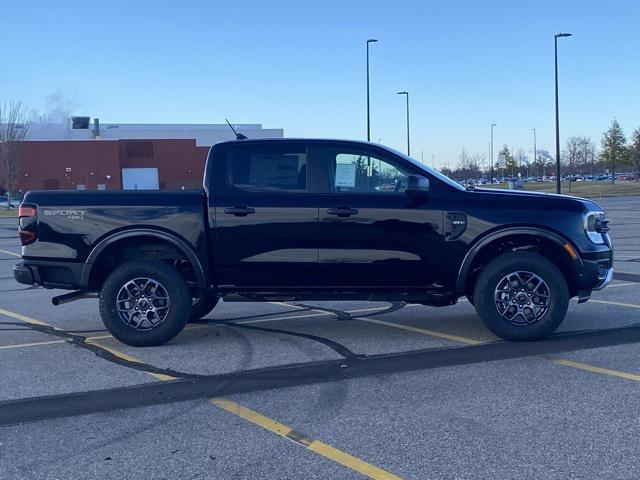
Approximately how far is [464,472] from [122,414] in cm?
248

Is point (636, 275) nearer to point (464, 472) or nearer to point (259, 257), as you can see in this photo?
point (259, 257)

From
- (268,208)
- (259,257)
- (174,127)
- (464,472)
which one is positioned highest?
(174,127)

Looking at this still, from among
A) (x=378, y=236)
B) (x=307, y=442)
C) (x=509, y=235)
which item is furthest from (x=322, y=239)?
(x=307, y=442)

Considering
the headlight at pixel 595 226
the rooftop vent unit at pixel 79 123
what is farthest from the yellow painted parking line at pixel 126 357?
the rooftop vent unit at pixel 79 123

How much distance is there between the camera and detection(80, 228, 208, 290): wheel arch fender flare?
7.33 metres

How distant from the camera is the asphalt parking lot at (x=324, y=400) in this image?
4.39 metres

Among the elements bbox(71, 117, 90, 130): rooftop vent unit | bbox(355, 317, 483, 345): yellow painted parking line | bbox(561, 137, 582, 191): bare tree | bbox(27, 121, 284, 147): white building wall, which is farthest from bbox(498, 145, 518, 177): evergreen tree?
bbox(355, 317, 483, 345): yellow painted parking line

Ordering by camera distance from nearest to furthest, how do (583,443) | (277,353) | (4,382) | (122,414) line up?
(583,443) → (122,414) → (4,382) → (277,353)

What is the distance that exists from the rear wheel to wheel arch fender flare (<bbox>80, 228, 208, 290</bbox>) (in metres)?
0.19

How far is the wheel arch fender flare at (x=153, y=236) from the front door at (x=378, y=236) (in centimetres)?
117

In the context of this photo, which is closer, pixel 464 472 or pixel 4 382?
pixel 464 472

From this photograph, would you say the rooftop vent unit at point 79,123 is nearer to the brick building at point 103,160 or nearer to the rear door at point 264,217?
the brick building at point 103,160

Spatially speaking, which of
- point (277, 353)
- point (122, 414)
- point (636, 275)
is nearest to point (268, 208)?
point (277, 353)

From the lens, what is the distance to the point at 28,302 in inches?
416
